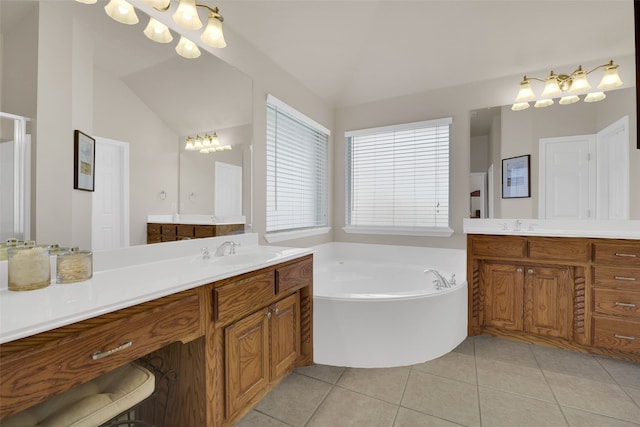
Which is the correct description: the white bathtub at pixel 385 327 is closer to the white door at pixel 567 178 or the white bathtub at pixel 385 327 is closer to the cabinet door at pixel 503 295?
the cabinet door at pixel 503 295

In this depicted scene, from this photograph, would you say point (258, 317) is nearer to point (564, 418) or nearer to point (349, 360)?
point (349, 360)

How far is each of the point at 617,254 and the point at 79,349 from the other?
3029 millimetres

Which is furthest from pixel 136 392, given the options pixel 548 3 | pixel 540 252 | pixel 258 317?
pixel 548 3

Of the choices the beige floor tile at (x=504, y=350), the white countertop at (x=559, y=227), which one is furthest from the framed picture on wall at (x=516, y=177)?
the beige floor tile at (x=504, y=350)

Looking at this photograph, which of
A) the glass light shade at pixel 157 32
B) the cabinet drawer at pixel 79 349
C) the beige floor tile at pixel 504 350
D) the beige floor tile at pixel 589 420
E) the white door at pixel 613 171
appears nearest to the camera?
the cabinet drawer at pixel 79 349

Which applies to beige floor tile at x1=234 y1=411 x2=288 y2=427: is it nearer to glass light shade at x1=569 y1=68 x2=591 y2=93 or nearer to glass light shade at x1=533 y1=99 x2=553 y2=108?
glass light shade at x1=533 y1=99 x2=553 y2=108

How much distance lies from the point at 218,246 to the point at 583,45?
3.39 m

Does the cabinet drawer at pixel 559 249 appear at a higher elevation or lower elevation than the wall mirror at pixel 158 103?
lower

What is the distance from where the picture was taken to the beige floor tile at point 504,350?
210 centimetres

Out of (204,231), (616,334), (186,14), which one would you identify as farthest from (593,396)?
(186,14)

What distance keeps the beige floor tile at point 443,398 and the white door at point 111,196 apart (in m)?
1.74

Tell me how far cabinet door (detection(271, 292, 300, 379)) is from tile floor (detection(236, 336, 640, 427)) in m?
0.17

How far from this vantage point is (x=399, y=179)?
3385 millimetres

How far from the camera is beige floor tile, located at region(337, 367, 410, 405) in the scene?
5.64ft
